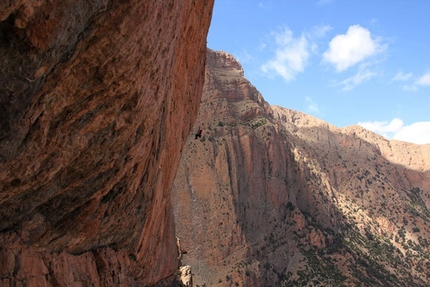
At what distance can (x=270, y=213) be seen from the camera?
84.5 metres

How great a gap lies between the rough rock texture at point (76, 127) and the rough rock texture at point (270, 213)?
54138 mm

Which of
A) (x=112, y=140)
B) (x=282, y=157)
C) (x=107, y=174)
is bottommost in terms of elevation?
(x=107, y=174)

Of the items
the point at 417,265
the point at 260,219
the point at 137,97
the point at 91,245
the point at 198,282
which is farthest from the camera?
the point at 417,265

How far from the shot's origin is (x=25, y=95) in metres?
9.73

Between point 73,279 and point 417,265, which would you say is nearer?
point 73,279

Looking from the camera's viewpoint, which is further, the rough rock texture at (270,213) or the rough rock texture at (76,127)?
the rough rock texture at (270,213)

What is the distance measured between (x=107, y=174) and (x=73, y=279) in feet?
15.6

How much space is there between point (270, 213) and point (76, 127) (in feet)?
247

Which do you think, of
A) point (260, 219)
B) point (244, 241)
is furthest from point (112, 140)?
point (260, 219)

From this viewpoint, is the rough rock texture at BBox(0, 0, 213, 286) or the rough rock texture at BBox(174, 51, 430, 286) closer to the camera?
the rough rock texture at BBox(0, 0, 213, 286)

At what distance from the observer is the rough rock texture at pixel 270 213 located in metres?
72.8

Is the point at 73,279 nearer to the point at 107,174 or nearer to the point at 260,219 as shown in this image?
the point at 107,174

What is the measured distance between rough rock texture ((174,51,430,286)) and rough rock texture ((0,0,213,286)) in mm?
54138

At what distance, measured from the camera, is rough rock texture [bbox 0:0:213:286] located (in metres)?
9.52
